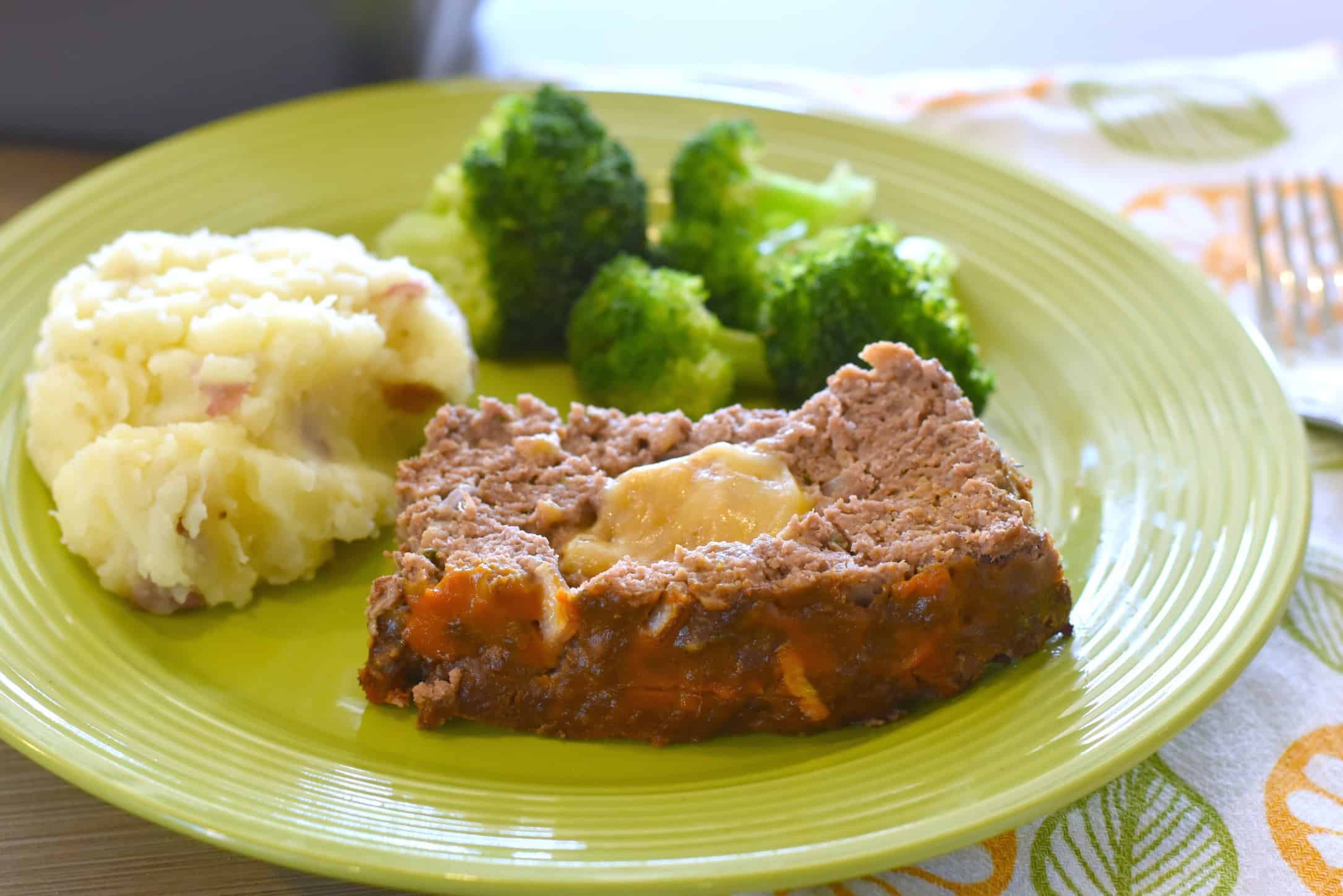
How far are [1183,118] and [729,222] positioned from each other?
269 centimetres

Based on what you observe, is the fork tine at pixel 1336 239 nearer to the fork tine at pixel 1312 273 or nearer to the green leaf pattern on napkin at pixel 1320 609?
the fork tine at pixel 1312 273

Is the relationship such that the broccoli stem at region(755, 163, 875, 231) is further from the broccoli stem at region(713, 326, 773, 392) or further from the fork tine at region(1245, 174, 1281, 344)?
the fork tine at region(1245, 174, 1281, 344)

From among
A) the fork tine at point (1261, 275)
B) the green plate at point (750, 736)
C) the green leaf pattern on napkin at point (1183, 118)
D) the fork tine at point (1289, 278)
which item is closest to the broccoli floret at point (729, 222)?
the green plate at point (750, 736)

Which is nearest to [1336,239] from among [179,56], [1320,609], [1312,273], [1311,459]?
[1312,273]

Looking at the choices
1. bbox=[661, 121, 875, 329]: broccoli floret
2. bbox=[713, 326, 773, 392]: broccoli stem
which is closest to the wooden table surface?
bbox=[713, 326, 773, 392]: broccoli stem

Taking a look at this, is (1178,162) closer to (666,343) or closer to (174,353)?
(666,343)

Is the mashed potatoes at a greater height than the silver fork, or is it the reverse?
the silver fork

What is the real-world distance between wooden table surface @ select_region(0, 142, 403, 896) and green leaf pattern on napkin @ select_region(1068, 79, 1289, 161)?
480 centimetres

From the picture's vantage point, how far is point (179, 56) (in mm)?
5109

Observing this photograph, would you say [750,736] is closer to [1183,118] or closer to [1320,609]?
[1320,609]

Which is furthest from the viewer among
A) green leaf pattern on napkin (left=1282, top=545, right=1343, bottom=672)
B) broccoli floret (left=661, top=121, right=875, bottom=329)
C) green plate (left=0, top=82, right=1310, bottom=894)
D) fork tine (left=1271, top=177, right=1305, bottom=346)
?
fork tine (left=1271, top=177, right=1305, bottom=346)

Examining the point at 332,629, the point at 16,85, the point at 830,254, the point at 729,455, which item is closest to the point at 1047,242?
the point at 830,254

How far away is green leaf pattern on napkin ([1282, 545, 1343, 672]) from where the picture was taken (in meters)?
3.39

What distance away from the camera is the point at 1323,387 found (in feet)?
13.8
